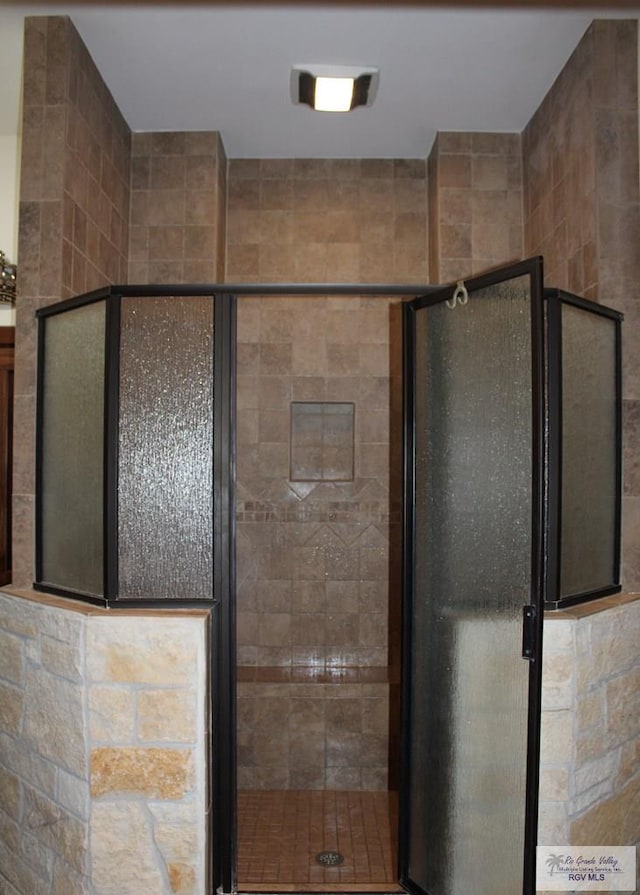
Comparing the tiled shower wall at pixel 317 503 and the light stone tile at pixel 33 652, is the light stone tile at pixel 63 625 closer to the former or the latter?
the light stone tile at pixel 33 652

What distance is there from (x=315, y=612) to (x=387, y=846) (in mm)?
1061

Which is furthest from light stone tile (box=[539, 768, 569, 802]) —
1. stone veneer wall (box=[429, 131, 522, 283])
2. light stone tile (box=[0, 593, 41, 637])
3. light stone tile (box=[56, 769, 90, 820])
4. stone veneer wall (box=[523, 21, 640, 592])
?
stone veneer wall (box=[429, 131, 522, 283])

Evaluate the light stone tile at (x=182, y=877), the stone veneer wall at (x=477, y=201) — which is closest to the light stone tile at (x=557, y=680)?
the light stone tile at (x=182, y=877)

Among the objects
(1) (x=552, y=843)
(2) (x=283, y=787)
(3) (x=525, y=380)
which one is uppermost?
(3) (x=525, y=380)

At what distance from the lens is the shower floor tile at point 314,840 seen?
2.38 meters

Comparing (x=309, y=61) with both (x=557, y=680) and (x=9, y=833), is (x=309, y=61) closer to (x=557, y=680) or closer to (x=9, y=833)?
(x=557, y=680)

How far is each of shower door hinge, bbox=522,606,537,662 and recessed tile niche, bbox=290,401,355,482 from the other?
1.79 metres

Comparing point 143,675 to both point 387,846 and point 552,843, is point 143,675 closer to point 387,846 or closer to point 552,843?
point 552,843

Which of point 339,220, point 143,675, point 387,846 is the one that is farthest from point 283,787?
point 339,220

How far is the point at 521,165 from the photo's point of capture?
2979mm

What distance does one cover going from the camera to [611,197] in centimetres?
219

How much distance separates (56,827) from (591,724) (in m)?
1.55

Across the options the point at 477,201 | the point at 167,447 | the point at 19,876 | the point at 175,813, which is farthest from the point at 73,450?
the point at 477,201

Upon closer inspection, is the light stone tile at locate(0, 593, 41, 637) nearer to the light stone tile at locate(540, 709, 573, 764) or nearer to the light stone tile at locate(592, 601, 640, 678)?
the light stone tile at locate(540, 709, 573, 764)
